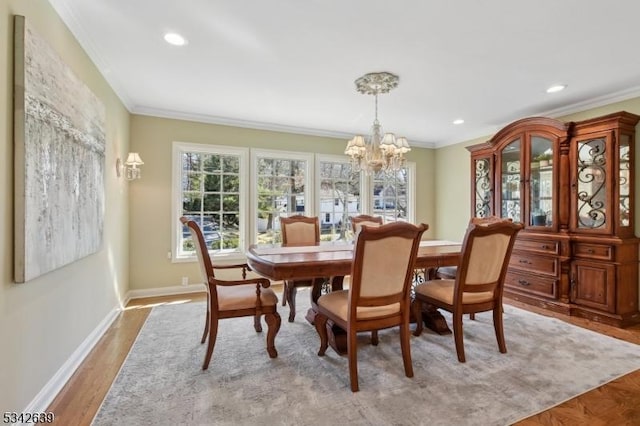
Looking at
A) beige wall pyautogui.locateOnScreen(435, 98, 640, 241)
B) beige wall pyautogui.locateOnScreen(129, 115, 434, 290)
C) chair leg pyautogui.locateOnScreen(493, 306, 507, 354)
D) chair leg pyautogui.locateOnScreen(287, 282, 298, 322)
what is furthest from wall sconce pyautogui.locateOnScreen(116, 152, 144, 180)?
beige wall pyautogui.locateOnScreen(435, 98, 640, 241)

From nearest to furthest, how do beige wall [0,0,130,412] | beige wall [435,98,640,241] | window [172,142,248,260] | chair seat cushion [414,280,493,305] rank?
beige wall [0,0,130,412] < chair seat cushion [414,280,493,305] < window [172,142,248,260] < beige wall [435,98,640,241]

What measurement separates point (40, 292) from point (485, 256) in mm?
2883

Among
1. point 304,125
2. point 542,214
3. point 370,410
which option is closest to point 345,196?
point 304,125

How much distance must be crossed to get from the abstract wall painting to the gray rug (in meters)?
0.95

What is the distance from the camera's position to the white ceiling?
6.65ft

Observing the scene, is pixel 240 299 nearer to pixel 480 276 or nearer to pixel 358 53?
pixel 480 276

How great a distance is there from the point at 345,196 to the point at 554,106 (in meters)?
3.07

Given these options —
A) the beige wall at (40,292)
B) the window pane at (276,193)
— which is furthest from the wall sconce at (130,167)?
the window pane at (276,193)

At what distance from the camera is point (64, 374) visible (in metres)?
2.09

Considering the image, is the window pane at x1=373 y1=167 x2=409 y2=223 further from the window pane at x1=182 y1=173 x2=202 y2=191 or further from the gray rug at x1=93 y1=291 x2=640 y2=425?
the gray rug at x1=93 y1=291 x2=640 y2=425

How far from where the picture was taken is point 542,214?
3.82 m

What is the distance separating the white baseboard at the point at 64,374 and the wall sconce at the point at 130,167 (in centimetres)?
161

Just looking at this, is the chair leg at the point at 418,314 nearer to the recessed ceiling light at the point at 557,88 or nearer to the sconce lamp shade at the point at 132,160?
the recessed ceiling light at the point at 557,88

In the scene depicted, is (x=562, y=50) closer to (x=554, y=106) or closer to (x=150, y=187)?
(x=554, y=106)
